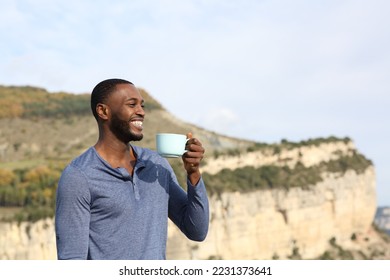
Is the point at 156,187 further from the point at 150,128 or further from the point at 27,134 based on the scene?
the point at 150,128

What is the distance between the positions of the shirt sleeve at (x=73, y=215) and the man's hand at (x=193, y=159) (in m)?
0.49

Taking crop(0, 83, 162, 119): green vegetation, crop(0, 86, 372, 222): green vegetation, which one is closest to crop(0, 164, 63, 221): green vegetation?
crop(0, 86, 372, 222): green vegetation

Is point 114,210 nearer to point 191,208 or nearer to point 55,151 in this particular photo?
point 191,208

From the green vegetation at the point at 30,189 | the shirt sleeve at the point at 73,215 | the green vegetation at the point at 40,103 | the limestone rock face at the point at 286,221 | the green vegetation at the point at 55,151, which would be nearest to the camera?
the shirt sleeve at the point at 73,215

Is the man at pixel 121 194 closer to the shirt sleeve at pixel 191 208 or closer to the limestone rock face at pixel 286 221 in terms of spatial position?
the shirt sleeve at pixel 191 208

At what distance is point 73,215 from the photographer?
3.05m

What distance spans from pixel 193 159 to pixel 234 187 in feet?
144

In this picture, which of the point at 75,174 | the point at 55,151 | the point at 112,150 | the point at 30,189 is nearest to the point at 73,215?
the point at 75,174

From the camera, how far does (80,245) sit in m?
3.06

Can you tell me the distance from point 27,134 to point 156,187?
5789cm

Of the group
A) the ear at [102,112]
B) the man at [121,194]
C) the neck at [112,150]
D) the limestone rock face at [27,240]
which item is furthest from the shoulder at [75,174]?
the limestone rock face at [27,240]

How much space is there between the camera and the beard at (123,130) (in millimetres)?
3312

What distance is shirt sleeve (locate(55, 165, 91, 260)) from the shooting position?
3057mm

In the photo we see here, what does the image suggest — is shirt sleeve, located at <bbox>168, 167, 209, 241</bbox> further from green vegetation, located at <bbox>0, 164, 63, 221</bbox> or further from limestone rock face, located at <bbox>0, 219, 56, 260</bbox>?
green vegetation, located at <bbox>0, 164, 63, 221</bbox>
